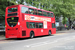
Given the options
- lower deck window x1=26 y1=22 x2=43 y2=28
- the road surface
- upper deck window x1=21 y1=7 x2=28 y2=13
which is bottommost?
the road surface

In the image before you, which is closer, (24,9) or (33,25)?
(24,9)

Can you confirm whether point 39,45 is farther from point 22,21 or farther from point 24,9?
point 24,9

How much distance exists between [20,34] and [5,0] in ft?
20.4

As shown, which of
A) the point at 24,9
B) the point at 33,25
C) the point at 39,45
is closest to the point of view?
the point at 39,45

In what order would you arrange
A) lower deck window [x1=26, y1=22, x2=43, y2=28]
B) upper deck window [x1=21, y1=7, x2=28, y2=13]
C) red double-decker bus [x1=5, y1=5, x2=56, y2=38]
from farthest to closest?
lower deck window [x1=26, y1=22, x2=43, y2=28] < upper deck window [x1=21, y1=7, x2=28, y2=13] < red double-decker bus [x1=5, y1=5, x2=56, y2=38]

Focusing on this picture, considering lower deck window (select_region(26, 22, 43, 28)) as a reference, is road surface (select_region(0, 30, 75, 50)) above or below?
below

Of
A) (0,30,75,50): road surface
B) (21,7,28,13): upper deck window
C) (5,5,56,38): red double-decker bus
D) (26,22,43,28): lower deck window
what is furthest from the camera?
(26,22,43,28): lower deck window

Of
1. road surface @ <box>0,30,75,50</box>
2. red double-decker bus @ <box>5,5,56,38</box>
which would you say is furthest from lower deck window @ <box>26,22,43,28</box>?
road surface @ <box>0,30,75,50</box>

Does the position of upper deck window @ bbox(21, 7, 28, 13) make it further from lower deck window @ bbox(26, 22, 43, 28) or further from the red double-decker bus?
lower deck window @ bbox(26, 22, 43, 28)

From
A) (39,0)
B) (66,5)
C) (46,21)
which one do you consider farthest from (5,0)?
(66,5)

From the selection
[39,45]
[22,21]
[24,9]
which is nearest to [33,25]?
[22,21]

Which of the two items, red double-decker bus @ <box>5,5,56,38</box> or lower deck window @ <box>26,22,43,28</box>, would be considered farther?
lower deck window @ <box>26,22,43,28</box>

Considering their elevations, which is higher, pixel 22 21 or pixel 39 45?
pixel 22 21

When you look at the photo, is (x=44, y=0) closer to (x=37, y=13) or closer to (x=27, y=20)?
(x=37, y=13)
